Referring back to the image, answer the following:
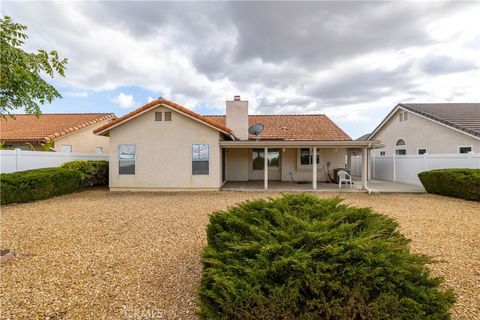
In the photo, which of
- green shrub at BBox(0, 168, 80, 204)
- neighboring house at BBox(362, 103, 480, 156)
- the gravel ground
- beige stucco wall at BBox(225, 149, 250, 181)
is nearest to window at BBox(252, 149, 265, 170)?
beige stucco wall at BBox(225, 149, 250, 181)

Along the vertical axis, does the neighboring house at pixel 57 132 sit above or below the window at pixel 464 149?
above

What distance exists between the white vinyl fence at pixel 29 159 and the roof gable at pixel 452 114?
22.8 m

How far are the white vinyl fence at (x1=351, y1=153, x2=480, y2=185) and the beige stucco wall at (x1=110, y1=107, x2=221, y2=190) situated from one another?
12.1 m

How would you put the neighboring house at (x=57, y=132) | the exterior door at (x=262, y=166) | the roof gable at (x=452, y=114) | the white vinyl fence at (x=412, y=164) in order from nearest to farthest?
the white vinyl fence at (x=412, y=164) → the roof gable at (x=452, y=114) → the exterior door at (x=262, y=166) → the neighboring house at (x=57, y=132)

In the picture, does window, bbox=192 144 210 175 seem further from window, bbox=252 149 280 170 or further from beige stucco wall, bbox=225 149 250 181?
window, bbox=252 149 280 170

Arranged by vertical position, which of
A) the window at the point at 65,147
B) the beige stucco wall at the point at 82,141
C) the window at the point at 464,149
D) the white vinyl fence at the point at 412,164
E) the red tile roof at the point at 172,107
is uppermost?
the red tile roof at the point at 172,107

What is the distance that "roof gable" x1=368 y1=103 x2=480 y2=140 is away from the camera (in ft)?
48.9

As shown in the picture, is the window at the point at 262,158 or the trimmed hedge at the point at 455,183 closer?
the trimmed hedge at the point at 455,183

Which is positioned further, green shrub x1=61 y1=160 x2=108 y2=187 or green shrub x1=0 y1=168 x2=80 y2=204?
green shrub x1=61 y1=160 x2=108 y2=187

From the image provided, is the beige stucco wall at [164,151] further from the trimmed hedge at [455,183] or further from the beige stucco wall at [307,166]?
the trimmed hedge at [455,183]

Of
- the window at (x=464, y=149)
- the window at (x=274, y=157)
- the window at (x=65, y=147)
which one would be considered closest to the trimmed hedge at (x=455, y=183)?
the window at (x=464, y=149)

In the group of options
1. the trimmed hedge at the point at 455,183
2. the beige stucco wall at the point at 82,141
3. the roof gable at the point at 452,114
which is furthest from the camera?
the beige stucco wall at the point at 82,141

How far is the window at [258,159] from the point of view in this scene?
17.4 meters

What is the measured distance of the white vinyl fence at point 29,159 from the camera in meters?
10.8
